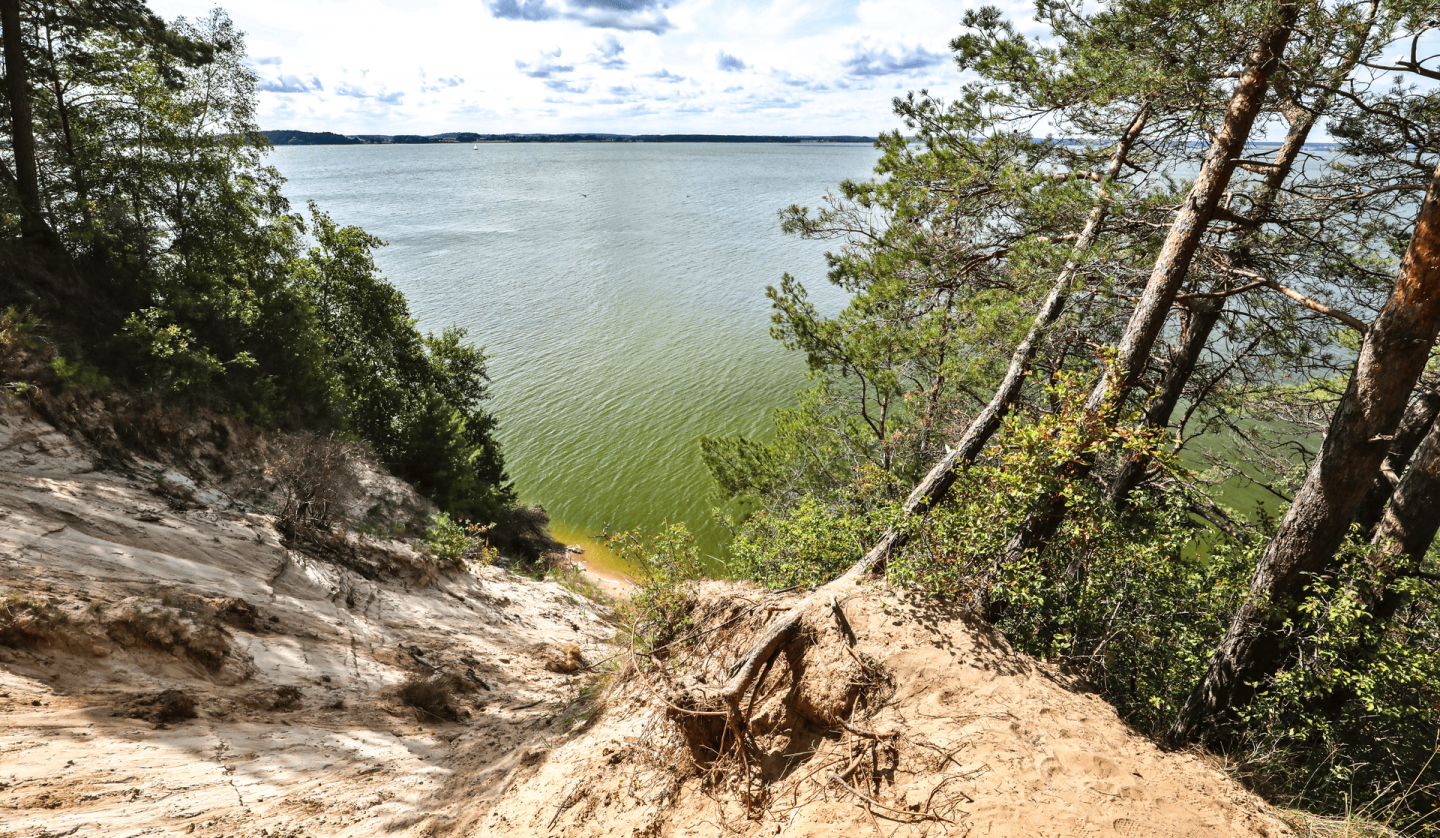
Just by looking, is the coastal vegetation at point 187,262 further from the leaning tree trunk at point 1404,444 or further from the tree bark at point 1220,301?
the leaning tree trunk at point 1404,444

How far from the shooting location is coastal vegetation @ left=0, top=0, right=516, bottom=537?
40.1ft

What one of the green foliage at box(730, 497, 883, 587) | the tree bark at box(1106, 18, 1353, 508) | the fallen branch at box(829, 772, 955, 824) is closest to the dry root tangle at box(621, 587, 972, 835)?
the fallen branch at box(829, 772, 955, 824)

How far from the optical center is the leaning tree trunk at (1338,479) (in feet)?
15.8

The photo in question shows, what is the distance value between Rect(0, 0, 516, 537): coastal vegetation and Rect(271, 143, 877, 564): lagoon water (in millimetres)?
4728

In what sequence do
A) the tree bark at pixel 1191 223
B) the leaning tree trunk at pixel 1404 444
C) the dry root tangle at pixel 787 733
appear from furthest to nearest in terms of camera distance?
the leaning tree trunk at pixel 1404 444
the tree bark at pixel 1191 223
the dry root tangle at pixel 787 733

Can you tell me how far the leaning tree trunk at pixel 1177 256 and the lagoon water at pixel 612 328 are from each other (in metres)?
14.4

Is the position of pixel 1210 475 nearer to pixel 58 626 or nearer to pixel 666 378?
pixel 58 626

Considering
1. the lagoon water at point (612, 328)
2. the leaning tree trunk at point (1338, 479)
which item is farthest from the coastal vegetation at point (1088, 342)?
the lagoon water at point (612, 328)

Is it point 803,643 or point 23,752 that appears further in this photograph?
point 803,643

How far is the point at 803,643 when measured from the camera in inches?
234

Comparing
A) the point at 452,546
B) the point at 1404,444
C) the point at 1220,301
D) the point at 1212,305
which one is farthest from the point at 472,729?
the point at 1404,444

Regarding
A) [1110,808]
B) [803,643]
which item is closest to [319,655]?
[803,643]

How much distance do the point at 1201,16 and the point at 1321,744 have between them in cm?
704

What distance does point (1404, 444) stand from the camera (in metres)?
7.20
